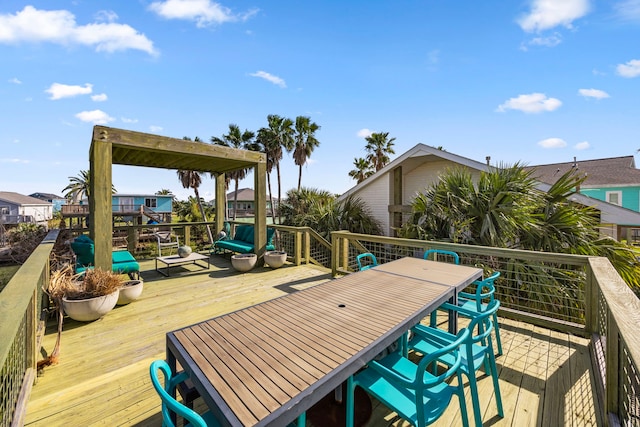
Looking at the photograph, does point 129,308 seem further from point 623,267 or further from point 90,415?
point 623,267

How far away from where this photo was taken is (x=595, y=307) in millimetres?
2996

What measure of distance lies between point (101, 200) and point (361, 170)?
2199 cm

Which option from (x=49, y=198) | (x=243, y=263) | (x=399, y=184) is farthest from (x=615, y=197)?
(x=49, y=198)

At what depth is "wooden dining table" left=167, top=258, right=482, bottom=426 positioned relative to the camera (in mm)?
1047

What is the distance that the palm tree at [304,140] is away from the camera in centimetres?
2088

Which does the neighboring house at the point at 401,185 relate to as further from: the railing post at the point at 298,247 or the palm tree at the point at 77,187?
the palm tree at the point at 77,187

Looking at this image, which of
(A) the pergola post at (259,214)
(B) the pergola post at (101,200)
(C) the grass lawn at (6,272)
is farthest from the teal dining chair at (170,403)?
(C) the grass lawn at (6,272)

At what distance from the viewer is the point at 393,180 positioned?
10352mm

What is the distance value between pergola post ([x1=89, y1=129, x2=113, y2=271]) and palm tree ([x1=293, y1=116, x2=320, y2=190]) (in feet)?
55.8

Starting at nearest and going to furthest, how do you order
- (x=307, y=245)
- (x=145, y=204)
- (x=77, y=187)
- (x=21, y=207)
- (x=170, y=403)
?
(x=170, y=403), (x=307, y=245), (x=145, y=204), (x=77, y=187), (x=21, y=207)

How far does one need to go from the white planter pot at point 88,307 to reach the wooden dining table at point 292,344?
2.62 metres

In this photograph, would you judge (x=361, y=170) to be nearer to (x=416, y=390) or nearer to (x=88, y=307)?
(x=88, y=307)

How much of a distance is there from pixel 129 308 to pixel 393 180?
894cm

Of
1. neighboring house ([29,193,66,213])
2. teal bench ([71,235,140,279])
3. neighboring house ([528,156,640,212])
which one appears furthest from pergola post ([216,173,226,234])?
neighboring house ([29,193,66,213])
